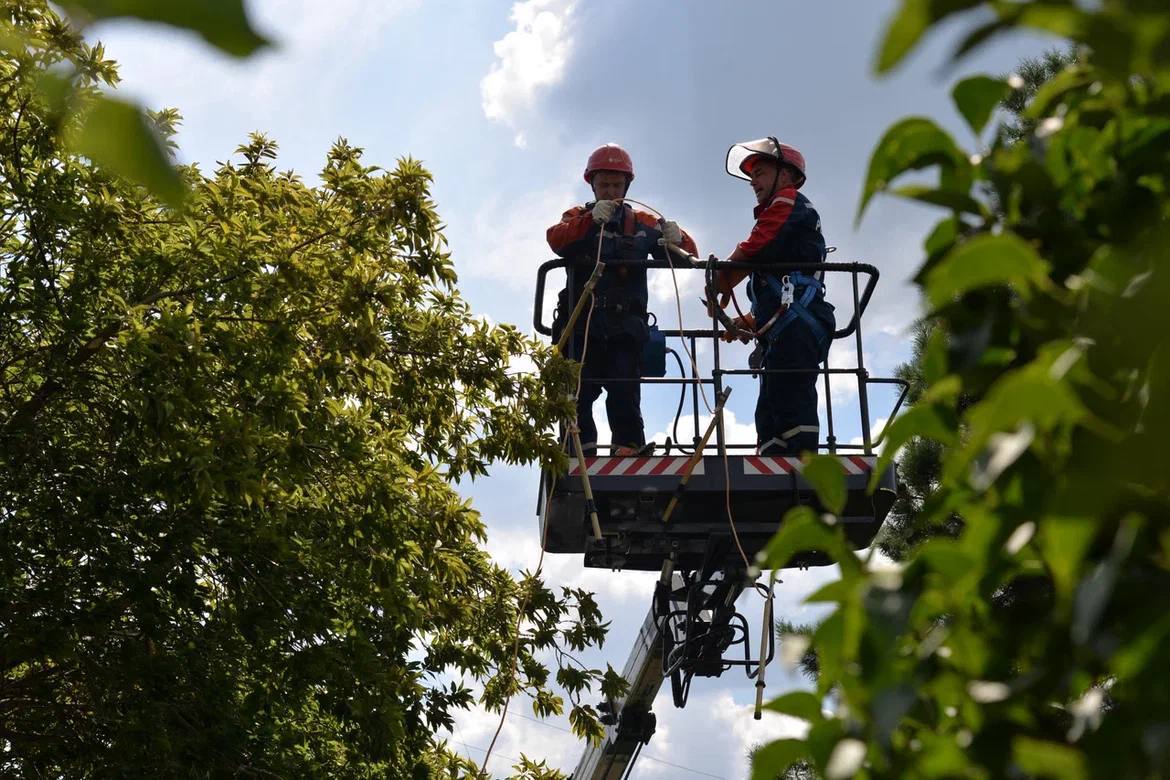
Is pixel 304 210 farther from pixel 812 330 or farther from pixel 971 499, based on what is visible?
pixel 971 499

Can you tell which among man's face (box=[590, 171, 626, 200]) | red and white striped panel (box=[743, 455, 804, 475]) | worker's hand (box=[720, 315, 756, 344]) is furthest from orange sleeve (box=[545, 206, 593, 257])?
red and white striped panel (box=[743, 455, 804, 475])

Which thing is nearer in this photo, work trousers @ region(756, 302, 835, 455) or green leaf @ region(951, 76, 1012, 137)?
green leaf @ region(951, 76, 1012, 137)

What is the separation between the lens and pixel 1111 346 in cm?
105

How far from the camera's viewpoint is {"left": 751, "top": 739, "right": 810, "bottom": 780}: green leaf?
1.17 metres

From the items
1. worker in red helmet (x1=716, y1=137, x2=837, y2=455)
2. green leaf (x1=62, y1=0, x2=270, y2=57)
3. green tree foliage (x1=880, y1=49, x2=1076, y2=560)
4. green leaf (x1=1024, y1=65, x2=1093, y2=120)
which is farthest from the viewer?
green tree foliage (x1=880, y1=49, x2=1076, y2=560)

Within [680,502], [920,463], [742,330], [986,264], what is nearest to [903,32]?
[986,264]

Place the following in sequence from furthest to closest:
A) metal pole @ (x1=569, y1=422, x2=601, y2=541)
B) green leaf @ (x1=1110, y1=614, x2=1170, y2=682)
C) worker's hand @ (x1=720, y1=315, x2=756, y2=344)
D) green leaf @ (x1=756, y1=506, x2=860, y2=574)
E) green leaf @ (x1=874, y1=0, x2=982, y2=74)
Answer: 1. worker's hand @ (x1=720, y1=315, x2=756, y2=344)
2. metal pole @ (x1=569, y1=422, x2=601, y2=541)
3. green leaf @ (x1=756, y1=506, x2=860, y2=574)
4. green leaf @ (x1=1110, y1=614, x2=1170, y2=682)
5. green leaf @ (x1=874, y1=0, x2=982, y2=74)

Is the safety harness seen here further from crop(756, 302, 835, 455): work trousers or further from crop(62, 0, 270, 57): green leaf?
crop(62, 0, 270, 57): green leaf

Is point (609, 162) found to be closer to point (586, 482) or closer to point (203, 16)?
point (586, 482)

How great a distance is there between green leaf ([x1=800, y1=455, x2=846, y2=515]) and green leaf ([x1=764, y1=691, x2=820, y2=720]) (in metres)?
0.17

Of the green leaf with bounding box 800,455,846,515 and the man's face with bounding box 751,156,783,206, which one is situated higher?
the man's face with bounding box 751,156,783,206

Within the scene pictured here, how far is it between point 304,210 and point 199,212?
0.75 m

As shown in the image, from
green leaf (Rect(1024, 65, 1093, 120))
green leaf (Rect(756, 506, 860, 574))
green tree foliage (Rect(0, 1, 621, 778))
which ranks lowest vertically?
green leaf (Rect(756, 506, 860, 574))

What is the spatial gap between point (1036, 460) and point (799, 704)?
313mm
